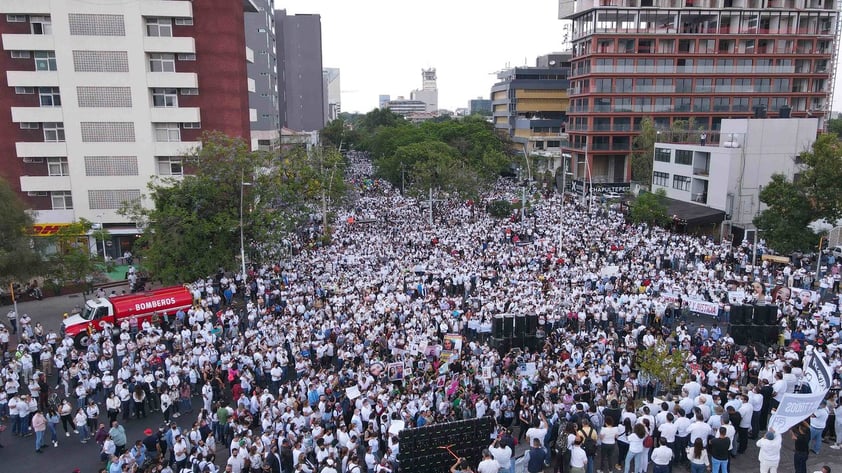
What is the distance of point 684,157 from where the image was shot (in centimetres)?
4812

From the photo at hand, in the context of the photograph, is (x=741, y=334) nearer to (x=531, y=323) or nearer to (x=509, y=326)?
(x=531, y=323)

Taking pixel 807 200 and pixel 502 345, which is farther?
pixel 807 200

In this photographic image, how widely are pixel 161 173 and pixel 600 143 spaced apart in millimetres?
46236

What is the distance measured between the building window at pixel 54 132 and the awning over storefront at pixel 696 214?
4119cm

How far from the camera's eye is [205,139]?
1433 inches

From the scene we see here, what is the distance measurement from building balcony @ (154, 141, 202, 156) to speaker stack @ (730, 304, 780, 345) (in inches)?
1243

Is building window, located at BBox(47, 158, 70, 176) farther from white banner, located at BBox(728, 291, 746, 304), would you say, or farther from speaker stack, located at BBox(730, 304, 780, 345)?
speaker stack, located at BBox(730, 304, 780, 345)

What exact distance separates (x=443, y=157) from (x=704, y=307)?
3385 centimetres

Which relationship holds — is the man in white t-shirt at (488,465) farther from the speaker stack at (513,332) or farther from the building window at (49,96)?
the building window at (49,96)

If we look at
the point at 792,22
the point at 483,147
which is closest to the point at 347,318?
the point at 483,147

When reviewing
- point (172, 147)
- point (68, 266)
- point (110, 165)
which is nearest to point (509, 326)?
point (68, 266)

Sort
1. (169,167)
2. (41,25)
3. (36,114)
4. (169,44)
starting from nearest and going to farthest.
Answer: (41,25) → (36,114) → (169,44) → (169,167)

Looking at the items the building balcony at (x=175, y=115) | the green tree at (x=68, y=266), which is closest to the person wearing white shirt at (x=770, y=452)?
the green tree at (x=68, y=266)

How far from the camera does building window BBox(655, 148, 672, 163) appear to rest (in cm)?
5081
